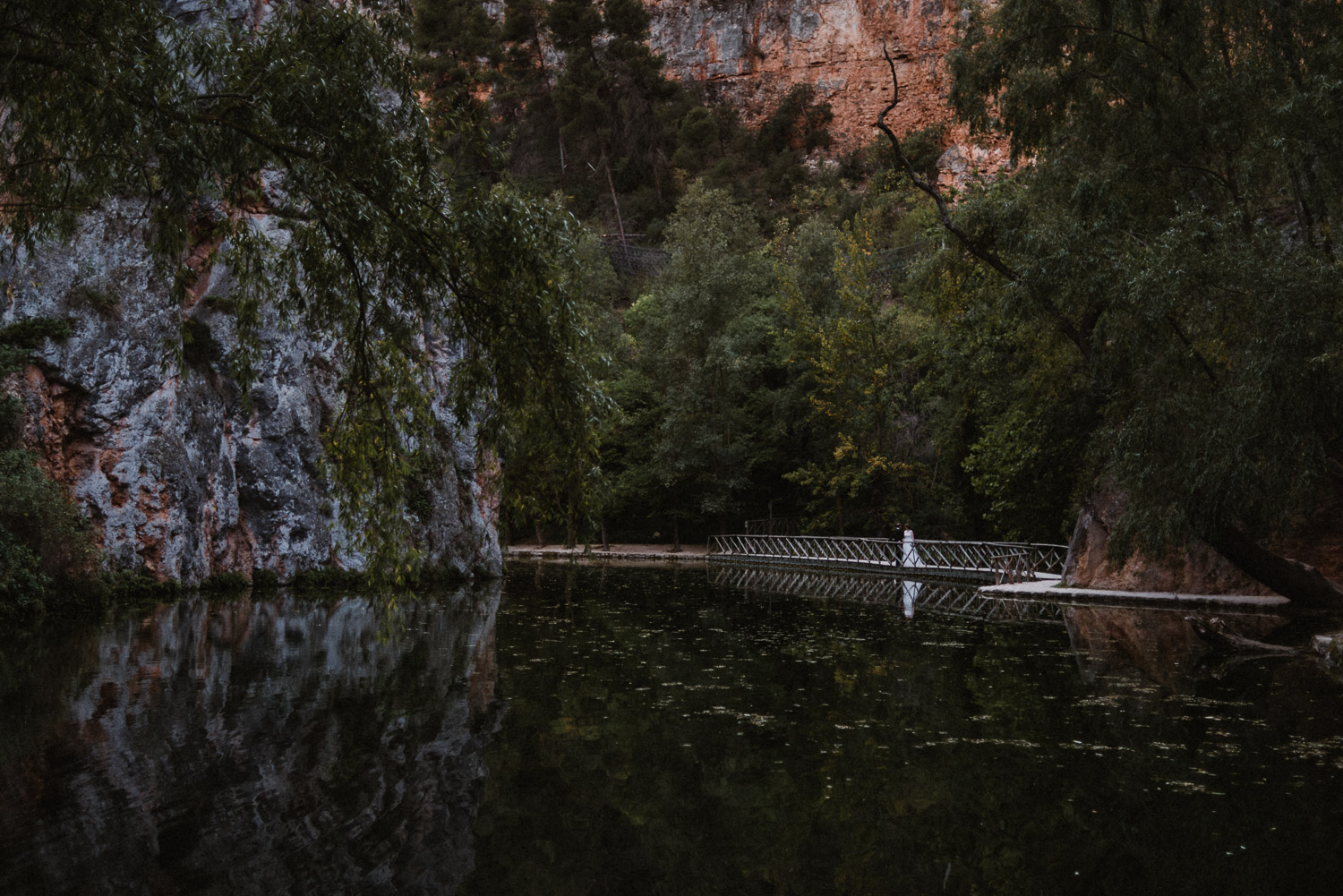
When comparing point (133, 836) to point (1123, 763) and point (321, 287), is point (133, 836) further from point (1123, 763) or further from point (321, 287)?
point (1123, 763)

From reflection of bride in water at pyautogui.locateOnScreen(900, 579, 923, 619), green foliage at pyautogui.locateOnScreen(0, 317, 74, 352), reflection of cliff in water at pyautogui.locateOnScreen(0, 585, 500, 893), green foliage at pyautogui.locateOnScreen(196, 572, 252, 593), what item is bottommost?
reflection of bride in water at pyautogui.locateOnScreen(900, 579, 923, 619)

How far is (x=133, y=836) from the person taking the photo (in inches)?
195

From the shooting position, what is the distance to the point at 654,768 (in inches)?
266

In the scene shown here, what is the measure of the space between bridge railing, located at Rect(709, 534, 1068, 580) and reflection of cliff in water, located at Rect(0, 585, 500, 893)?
17.1 metres

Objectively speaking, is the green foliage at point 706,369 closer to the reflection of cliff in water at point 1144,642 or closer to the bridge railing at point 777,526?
A: the bridge railing at point 777,526

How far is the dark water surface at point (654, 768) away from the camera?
488 cm

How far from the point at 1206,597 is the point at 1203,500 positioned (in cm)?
499

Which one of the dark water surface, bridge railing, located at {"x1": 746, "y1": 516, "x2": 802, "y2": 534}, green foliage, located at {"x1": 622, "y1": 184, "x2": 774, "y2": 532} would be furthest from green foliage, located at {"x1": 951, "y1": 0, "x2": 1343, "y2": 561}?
bridge railing, located at {"x1": 746, "y1": 516, "x2": 802, "y2": 534}

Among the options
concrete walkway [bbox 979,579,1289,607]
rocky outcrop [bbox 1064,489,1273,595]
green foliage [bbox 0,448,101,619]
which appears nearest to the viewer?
green foliage [bbox 0,448,101,619]

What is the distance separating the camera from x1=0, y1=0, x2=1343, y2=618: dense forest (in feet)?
21.9

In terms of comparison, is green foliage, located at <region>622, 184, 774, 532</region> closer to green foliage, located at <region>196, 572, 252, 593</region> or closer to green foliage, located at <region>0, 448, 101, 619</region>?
green foliage, located at <region>196, 572, 252, 593</region>

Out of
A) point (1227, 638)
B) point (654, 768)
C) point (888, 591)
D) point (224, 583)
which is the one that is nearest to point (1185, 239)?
point (1227, 638)

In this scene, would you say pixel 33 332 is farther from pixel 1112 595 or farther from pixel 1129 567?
pixel 1129 567

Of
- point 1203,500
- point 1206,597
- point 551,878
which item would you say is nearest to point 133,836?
point 551,878
